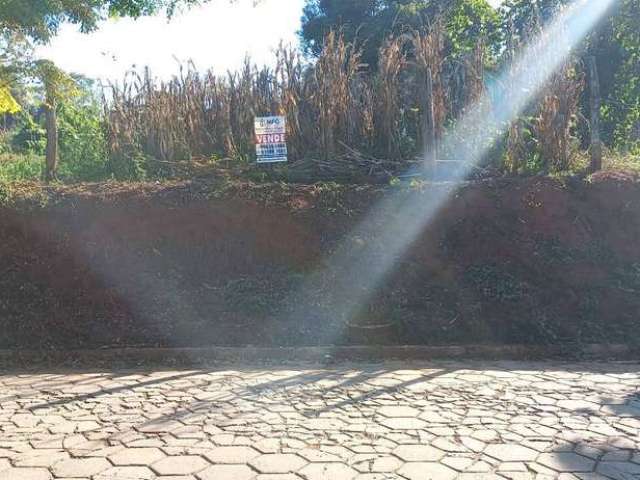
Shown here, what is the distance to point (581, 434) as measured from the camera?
4172mm

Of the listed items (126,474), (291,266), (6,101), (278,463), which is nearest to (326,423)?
(278,463)

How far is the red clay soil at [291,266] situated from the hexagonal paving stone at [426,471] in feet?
10.3

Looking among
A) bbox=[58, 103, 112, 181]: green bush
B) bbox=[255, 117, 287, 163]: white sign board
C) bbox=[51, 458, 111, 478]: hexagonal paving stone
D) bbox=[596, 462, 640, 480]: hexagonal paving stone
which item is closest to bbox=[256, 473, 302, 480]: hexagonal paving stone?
bbox=[51, 458, 111, 478]: hexagonal paving stone

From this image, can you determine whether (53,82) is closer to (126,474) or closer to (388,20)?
(126,474)

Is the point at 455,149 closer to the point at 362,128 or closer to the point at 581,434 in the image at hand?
the point at 362,128

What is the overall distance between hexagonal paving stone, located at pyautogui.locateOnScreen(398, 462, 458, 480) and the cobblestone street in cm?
1

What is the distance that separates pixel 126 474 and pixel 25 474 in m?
0.61

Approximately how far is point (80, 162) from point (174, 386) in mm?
6706

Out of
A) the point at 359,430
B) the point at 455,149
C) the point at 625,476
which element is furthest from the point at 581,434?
the point at 455,149

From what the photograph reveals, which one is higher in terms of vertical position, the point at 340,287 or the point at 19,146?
the point at 19,146

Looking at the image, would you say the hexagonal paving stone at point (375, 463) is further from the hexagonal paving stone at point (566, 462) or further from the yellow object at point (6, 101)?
the yellow object at point (6, 101)

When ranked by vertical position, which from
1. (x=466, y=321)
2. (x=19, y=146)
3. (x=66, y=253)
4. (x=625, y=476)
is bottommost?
(x=625, y=476)

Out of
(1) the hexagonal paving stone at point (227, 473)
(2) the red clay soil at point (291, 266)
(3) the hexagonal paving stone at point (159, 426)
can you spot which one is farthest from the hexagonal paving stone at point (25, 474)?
(2) the red clay soil at point (291, 266)

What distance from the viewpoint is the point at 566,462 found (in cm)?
373
